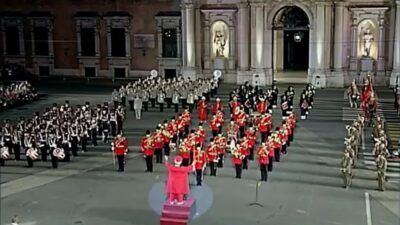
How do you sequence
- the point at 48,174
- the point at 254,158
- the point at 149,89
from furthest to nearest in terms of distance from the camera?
the point at 149,89, the point at 254,158, the point at 48,174

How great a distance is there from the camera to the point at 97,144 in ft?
84.3

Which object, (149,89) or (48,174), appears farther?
(149,89)

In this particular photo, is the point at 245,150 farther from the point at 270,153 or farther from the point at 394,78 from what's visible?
the point at 394,78

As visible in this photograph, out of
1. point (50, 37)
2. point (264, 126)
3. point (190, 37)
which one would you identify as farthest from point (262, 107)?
point (50, 37)

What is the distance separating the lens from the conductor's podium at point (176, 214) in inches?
611

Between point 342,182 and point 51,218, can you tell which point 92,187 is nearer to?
point 51,218

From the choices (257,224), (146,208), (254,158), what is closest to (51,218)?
(146,208)

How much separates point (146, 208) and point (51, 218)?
2.48m

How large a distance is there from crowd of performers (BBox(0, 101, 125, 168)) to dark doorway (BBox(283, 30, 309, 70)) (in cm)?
2364

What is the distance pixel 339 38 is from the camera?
39531 mm

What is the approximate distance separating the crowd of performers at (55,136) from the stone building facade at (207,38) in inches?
655

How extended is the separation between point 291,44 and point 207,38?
7.88 meters

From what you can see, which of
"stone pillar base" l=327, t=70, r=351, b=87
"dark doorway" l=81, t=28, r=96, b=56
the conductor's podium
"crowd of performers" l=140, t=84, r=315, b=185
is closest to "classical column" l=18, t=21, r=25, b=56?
"dark doorway" l=81, t=28, r=96, b=56

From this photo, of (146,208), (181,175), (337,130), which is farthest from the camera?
(337,130)
